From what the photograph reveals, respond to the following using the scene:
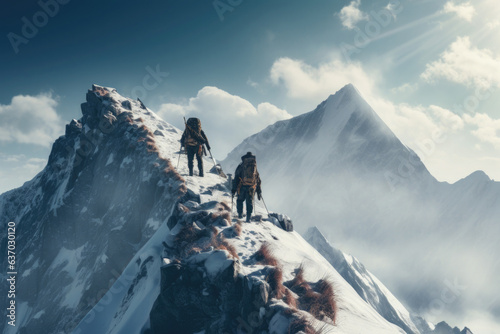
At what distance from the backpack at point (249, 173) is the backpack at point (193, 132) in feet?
19.1

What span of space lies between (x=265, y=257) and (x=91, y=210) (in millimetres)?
31635

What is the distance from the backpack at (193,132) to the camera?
1722 centimetres

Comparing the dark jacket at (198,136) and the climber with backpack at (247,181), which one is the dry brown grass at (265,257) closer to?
the climber with backpack at (247,181)

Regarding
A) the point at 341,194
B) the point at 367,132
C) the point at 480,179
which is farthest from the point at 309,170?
the point at 480,179

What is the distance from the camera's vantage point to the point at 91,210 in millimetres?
33062

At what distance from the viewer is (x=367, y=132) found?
12012 centimetres

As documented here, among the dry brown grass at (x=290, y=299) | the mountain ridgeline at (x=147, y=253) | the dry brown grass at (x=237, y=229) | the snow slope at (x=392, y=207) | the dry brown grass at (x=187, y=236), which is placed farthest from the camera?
the snow slope at (x=392, y=207)

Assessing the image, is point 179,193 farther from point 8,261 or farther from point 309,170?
point 309,170

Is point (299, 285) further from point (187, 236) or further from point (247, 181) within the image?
point (247, 181)

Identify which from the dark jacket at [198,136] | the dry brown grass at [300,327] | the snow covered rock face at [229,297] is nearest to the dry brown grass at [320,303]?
the snow covered rock face at [229,297]

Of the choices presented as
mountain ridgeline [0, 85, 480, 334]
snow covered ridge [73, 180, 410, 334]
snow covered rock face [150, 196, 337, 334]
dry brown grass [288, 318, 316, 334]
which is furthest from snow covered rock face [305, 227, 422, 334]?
dry brown grass [288, 318, 316, 334]

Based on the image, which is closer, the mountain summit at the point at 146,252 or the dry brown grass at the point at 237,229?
the mountain summit at the point at 146,252

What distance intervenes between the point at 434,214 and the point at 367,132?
44.9 metres

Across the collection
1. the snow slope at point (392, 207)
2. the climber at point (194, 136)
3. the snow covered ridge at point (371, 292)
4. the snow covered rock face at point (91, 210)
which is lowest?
the snow covered rock face at point (91, 210)
